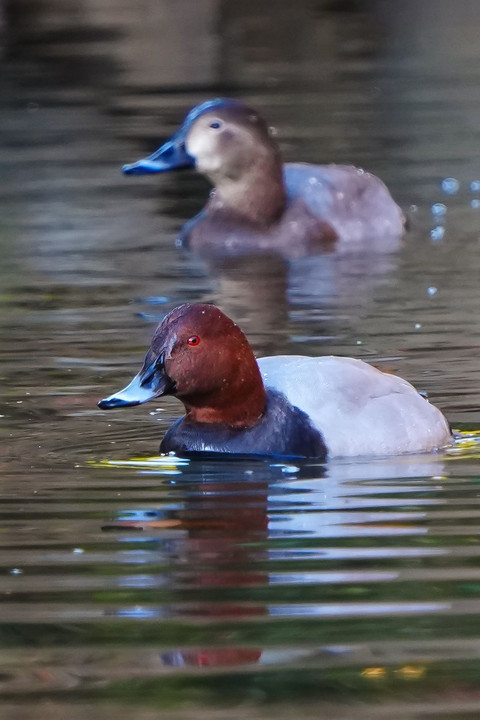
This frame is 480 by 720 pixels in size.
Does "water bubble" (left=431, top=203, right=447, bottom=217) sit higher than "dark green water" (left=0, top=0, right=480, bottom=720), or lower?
lower

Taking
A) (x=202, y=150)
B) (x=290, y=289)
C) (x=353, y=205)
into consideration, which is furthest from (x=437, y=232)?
(x=290, y=289)

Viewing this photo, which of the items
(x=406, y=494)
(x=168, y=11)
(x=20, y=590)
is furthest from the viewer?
(x=168, y=11)

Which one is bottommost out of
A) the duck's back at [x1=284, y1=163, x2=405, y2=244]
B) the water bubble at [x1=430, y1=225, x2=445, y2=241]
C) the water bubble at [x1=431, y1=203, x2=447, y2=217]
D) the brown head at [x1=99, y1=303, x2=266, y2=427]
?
the water bubble at [x1=431, y1=203, x2=447, y2=217]

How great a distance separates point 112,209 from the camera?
46.6 feet

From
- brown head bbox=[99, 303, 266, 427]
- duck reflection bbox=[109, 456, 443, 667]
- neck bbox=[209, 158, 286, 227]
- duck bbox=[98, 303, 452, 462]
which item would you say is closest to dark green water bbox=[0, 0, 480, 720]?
duck reflection bbox=[109, 456, 443, 667]

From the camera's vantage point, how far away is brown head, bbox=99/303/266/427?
7031mm

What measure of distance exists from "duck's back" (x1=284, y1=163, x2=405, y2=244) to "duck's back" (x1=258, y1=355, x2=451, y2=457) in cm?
594

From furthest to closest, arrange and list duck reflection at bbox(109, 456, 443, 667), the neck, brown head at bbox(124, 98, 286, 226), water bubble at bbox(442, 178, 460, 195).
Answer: water bubble at bbox(442, 178, 460, 195) < brown head at bbox(124, 98, 286, 226) < the neck < duck reflection at bbox(109, 456, 443, 667)

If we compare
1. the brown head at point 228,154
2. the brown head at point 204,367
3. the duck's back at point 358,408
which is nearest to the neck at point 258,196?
the brown head at point 228,154

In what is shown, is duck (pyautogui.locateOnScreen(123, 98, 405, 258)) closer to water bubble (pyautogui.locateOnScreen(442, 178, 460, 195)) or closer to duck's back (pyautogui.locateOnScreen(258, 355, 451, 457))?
water bubble (pyautogui.locateOnScreen(442, 178, 460, 195))

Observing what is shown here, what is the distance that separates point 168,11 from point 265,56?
14.6 ft

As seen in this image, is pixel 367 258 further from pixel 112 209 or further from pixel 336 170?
pixel 112 209

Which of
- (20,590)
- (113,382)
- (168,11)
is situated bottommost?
(168,11)

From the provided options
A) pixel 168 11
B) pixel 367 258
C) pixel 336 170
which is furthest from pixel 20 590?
pixel 168 11
